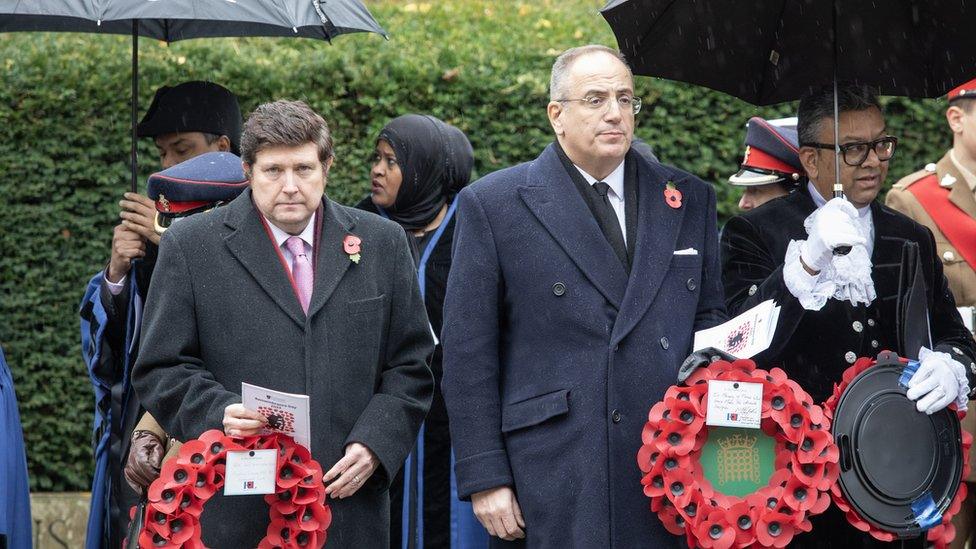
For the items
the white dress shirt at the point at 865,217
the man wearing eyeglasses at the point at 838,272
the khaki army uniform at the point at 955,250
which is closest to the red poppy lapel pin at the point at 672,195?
the man wearing eyeglasses at the point at 838,272

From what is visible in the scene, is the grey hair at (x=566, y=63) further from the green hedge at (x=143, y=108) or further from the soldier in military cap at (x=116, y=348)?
the green hedge at (x=143, y=108)

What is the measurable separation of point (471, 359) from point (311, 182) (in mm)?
775

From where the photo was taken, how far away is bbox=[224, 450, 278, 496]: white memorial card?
405 centimetres

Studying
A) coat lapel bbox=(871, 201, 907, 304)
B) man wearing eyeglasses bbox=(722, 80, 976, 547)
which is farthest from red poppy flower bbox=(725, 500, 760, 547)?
coat lapel bbox=(871, 201, 907, 304)

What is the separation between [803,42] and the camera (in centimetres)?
521

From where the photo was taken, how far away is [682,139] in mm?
8320

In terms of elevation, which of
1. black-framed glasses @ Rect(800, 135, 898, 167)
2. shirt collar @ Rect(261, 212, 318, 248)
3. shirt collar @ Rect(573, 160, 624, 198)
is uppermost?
black-framed glasses @ Rect(800, 135, 898, 167)

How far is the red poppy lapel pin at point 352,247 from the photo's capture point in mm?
4543

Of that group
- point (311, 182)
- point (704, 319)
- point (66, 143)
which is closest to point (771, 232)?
point (704, 319)

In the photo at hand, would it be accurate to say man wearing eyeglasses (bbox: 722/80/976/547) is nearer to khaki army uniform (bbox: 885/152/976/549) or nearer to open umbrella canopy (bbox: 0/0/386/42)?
khaki army uniform (bbox: 885/152/976/549)

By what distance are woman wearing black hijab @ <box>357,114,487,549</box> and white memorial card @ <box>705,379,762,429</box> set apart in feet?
6.85

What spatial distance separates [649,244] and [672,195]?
9.3 inches

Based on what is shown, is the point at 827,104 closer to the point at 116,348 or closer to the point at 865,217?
the point at 865,217

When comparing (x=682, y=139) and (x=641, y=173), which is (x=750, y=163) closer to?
(x=641, y=173)
